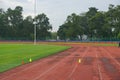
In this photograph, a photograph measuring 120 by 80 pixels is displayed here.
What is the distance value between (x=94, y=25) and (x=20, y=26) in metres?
32.4

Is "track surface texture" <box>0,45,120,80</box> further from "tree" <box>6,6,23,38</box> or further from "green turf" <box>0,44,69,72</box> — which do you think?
"tree" <box>6,6,23,38</box>

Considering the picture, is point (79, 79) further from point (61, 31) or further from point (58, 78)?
point (61, 31)

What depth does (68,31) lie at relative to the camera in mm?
124250

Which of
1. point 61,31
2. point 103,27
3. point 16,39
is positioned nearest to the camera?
point 103,27

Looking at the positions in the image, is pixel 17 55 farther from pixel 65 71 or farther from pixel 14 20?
pixel 14 20

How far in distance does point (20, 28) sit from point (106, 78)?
373ft

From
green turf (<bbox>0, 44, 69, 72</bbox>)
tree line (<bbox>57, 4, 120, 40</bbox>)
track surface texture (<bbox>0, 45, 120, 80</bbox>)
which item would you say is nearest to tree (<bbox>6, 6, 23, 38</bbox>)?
tree line (<bbox>57, 4, 120, 40</bbox>)

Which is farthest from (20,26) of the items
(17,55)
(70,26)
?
(17,55)

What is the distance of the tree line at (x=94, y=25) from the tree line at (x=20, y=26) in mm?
9197

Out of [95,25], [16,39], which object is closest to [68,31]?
[95,25]

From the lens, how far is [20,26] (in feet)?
424

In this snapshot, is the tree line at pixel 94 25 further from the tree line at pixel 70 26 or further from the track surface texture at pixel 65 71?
the track surface texture at pixel 65 71

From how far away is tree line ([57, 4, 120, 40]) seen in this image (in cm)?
11219

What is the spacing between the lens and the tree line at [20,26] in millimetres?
123062
